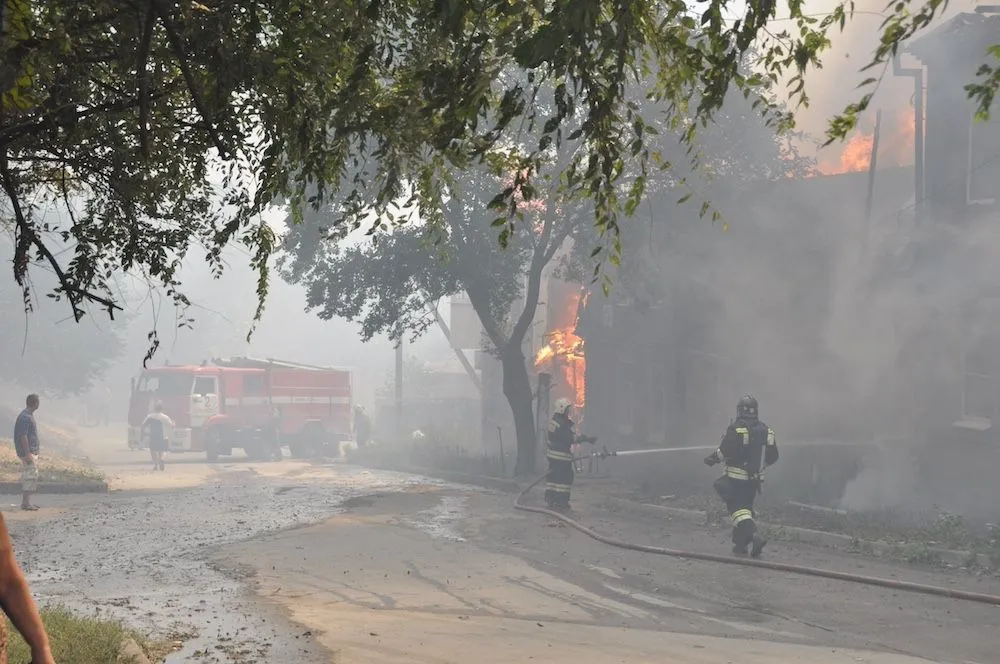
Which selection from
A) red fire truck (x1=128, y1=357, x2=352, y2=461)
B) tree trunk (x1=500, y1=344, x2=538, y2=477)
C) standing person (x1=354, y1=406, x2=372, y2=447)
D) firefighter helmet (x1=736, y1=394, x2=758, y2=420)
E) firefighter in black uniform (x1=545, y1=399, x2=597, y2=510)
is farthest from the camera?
standing person (x1=354, y1=406, x2=372, y2=447)

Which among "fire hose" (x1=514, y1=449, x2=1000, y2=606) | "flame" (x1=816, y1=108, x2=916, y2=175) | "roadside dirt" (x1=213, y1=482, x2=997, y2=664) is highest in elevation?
"flame" (x1=816, y1=108, x2=916, y2=175)

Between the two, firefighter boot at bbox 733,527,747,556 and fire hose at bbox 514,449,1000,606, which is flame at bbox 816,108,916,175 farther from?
firefighter boot at bbox 733,527,747,556

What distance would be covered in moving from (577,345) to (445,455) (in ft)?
19.9

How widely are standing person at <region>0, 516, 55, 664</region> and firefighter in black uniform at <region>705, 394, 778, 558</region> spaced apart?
32.2ft

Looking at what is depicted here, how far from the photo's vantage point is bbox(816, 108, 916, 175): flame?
29.6 meters

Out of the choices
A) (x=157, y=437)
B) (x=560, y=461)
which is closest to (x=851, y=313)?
(x=560, y=461)

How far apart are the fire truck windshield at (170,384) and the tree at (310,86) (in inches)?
1046

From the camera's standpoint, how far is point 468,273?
79.4 ft

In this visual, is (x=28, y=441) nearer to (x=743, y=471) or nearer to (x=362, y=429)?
(x=743, y=471)

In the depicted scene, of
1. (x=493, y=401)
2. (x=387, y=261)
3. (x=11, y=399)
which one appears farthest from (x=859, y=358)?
(x=11, y=399)

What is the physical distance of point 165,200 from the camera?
7457mm

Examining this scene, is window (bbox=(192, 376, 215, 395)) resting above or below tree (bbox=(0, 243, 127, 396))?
below

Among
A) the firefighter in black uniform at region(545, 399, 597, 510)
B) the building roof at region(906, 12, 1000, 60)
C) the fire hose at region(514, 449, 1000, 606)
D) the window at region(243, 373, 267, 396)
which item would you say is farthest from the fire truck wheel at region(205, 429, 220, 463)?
the building roof at region(906, 12, 1000, 60)

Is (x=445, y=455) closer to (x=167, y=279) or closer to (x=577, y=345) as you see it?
(x=577, y=345)
